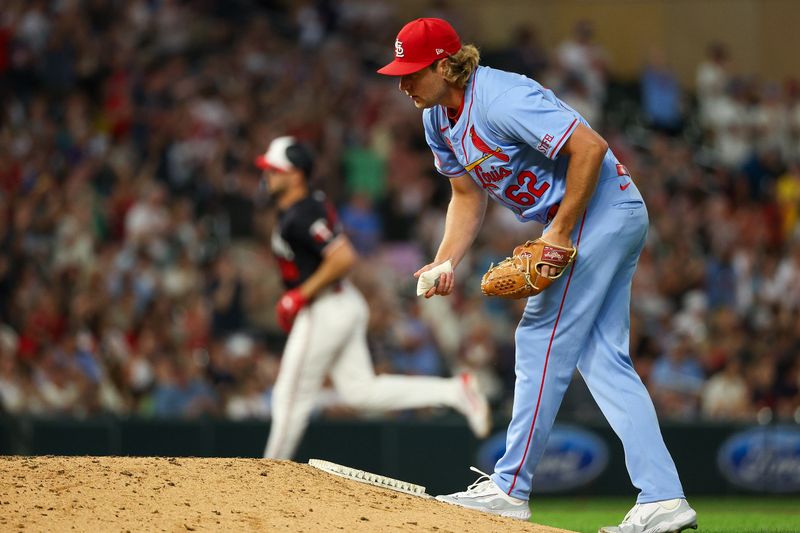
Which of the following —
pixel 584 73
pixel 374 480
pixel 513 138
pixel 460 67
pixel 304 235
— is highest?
pixel 584 73

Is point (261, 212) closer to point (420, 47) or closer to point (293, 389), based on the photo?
point (293, 389)

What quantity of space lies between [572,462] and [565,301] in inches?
268

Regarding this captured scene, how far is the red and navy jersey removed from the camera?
890 cm

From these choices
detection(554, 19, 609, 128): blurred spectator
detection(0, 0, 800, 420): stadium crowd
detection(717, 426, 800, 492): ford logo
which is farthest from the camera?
detection(554, 19, 609, 128): blurred spectator

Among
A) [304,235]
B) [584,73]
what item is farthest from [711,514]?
[584,73]

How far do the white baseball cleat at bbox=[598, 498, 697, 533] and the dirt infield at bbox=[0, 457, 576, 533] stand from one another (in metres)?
0.41

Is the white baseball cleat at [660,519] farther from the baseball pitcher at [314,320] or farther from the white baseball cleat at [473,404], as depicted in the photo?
the white baseball cleat at [473,404]

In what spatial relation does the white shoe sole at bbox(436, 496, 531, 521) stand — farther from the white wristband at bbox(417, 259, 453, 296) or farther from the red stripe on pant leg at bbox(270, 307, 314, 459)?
the red stripe on pant leg at bbox(270, 307, 314, 459)

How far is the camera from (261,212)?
48.2 ft

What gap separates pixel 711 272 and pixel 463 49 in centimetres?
1063

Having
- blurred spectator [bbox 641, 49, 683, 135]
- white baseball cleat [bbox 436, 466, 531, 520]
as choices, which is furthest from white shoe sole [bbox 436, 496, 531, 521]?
blurred spectator [bbox 641, 49, 683, 135]

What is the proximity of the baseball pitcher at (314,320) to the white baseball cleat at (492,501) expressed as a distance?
3064 mm

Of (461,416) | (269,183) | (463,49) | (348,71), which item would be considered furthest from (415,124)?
(463,49)

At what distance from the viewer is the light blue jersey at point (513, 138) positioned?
527cm
